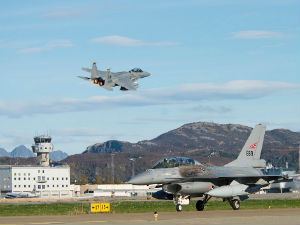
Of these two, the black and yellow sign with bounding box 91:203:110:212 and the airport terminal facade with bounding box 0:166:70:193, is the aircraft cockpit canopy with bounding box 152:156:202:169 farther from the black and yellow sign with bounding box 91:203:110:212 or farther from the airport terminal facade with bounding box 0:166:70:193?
→ the airport terminal facade with bounding box 0:166:70:193

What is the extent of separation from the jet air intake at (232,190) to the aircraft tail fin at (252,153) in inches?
164

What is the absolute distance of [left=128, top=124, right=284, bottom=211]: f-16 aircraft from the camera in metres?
36.9

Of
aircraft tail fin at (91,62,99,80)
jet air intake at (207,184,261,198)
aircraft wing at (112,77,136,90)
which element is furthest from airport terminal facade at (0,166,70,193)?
→ jet air intake at (207,184,261,198)

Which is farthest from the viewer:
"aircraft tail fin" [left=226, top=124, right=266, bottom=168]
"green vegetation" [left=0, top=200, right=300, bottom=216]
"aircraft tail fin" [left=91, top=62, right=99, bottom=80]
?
"aircraft tail fin" [left=91, top=62, right=99, bottom=80]

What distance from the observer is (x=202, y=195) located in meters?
38.3

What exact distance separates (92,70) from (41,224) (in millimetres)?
41575

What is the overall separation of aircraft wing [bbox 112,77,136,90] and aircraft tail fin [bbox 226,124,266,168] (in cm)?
2595

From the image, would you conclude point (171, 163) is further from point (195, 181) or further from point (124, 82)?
point (124, 82)

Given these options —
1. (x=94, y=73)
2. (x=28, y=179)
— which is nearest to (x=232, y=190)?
(x=94, y=73)

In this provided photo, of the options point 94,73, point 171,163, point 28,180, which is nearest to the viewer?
point 171,163

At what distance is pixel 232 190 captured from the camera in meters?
37.7

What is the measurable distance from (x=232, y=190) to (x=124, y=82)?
3356 cm

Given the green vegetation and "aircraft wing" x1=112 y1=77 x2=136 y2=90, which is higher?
"aircraft wing" x1=112 y1=77 x2=136 y2=90

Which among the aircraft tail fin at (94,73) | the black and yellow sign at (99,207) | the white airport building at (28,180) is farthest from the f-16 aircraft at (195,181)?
the white airport building at (28,180)
